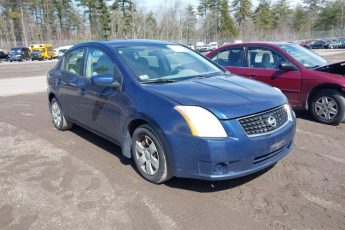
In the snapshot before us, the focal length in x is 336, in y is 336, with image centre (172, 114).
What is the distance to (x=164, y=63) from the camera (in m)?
4.53

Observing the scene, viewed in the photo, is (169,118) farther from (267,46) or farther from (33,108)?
(33,108)

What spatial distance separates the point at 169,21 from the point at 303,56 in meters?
81.0

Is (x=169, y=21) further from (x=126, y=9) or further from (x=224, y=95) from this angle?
(x=224, y=95)

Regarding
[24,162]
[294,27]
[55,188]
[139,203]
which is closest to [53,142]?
[24,162]

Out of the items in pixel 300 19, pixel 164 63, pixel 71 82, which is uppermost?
pixel 300 19

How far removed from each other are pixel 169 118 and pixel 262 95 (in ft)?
3.65

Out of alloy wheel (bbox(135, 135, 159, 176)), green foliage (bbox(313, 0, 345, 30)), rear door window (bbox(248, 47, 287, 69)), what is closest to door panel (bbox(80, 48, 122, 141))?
alloy wheel (bbox(135, 135, 159, 176))

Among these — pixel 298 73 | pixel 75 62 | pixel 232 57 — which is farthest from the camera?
pixel 232 57

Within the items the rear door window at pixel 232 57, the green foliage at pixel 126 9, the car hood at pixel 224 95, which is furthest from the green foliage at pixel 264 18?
the car hood at pixel 224 95

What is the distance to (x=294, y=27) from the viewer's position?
92438mm

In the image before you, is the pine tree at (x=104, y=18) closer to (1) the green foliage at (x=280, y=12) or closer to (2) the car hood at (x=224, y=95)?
(1) the green foliage at (x=280, y=12)

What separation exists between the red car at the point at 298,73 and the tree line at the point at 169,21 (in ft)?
211

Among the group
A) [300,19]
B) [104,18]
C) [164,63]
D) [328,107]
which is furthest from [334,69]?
[300,19]

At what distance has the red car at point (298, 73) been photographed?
20.5 ft
